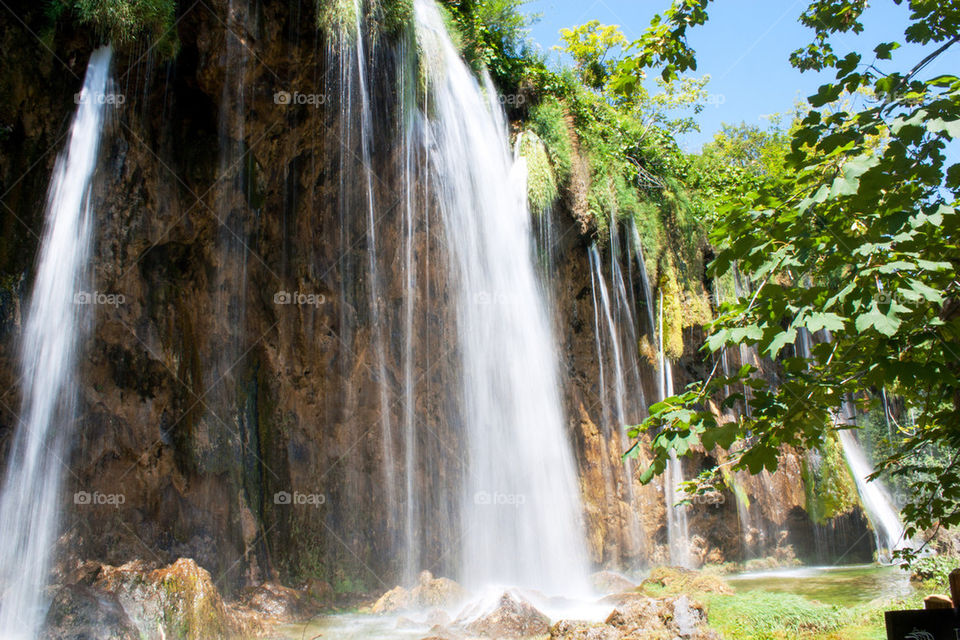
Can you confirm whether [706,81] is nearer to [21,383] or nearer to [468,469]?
[468,469]

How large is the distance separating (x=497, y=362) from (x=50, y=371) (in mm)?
6447

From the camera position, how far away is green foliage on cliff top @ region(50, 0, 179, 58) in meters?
8.86

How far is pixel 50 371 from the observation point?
8234 mm

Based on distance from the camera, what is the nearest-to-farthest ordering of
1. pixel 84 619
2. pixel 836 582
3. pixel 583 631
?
1. pixel 583 631
2. pixel 84 619
3. pixel 836 582

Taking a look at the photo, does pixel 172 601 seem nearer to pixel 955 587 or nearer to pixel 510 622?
pixel 510 622

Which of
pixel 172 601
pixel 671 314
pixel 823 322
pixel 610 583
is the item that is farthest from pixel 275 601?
pixel 671 314

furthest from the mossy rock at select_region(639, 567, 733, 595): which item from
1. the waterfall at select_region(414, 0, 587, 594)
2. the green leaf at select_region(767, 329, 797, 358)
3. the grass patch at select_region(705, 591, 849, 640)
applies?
the green leaf at select_region(767, 329, 797, 358)

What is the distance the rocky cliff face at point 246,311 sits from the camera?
880 cm

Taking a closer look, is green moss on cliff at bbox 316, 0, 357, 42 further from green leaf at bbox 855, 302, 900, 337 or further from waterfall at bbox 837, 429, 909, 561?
waterfall at bbox 837, 429, 909, 561

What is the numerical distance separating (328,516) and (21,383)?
447 centimetres

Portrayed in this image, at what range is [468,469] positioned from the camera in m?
11.3

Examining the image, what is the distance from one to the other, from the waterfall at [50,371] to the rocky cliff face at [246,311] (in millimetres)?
179

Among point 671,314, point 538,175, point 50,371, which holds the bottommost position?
point 50,371

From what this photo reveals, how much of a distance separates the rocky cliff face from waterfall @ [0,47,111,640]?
179 mm
